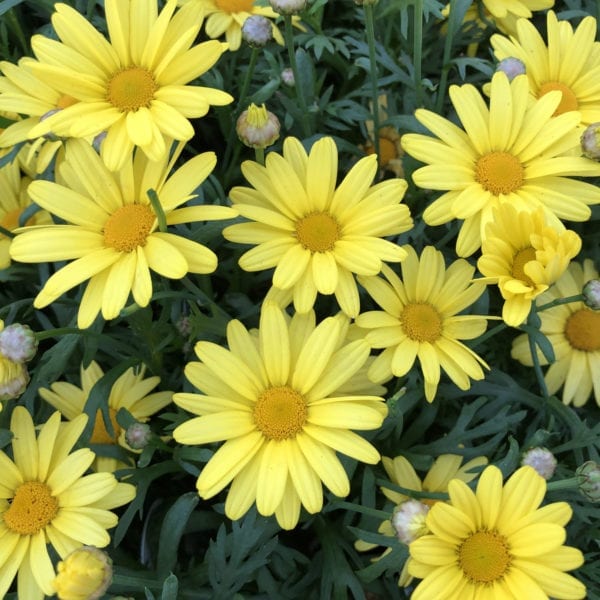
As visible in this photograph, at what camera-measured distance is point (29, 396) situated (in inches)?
68.1

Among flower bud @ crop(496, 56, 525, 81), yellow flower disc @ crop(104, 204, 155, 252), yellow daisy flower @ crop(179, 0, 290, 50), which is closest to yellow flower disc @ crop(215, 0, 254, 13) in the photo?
yellow daisy flower @ crop(179, 0, 290, 50)

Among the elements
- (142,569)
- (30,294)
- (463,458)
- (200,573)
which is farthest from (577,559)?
(30,294)

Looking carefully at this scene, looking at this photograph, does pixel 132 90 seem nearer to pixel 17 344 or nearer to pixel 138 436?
pixel 17 344

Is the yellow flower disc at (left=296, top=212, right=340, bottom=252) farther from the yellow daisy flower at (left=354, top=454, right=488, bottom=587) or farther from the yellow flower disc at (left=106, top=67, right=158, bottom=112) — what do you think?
the yellow daisy flower at (left=354, top=454, right=488, bottom=587)

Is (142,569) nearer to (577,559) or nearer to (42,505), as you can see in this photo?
(42,505)

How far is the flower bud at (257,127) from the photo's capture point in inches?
61.2

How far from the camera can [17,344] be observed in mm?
1441

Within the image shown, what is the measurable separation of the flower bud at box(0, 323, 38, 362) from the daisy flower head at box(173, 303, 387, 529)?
1.01 ft

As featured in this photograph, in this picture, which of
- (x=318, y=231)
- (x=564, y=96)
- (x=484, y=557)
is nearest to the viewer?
(x=484, y=557)

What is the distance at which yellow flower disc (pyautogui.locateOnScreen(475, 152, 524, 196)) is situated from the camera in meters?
1.62

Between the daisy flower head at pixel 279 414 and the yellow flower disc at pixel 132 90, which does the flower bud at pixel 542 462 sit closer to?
the daisy flower head at pixel 279 414

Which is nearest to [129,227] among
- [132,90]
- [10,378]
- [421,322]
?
[132,90]

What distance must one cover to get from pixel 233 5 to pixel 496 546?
1534 mm

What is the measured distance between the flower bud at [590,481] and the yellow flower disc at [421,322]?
0.41m
